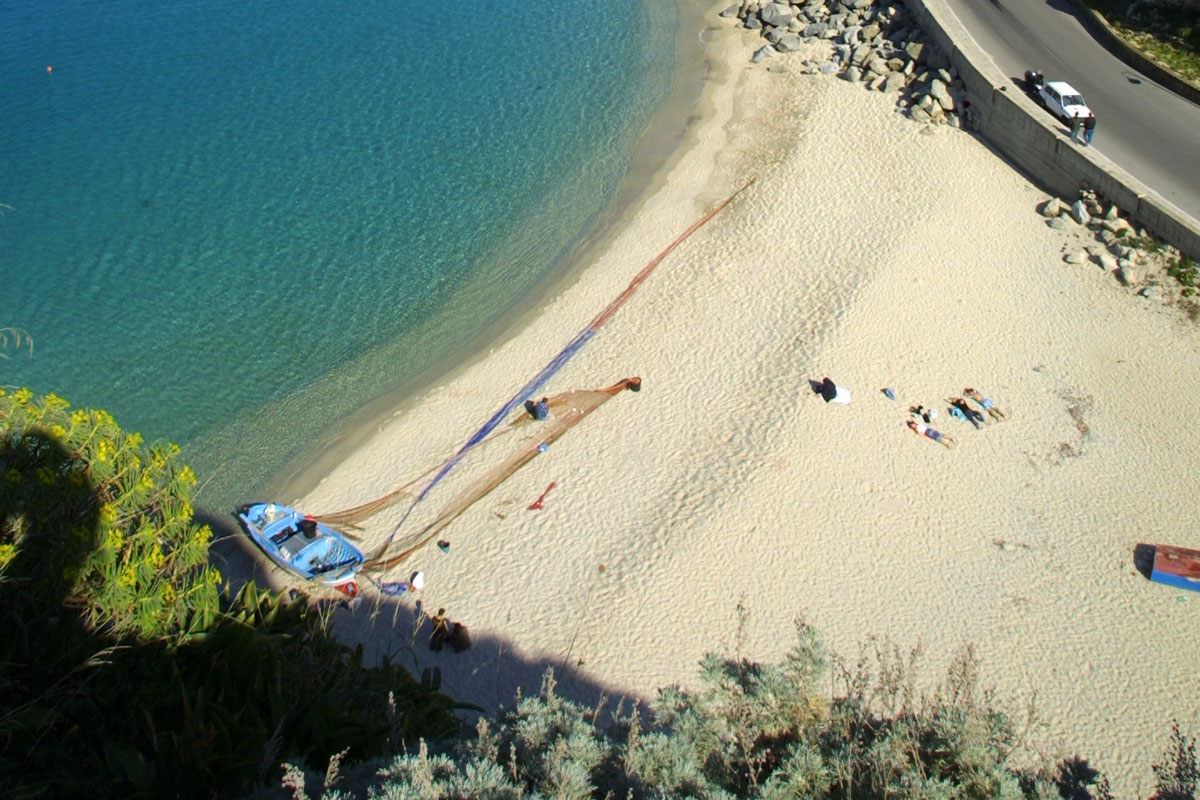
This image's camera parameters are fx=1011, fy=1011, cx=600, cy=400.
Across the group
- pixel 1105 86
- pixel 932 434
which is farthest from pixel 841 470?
pixel 1105 86

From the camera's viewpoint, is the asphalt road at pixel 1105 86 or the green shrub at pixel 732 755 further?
the asphalt road at pixel 1105 86

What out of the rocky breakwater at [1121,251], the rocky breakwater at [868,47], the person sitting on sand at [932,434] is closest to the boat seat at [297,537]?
the person sitting on sand at [932,434]

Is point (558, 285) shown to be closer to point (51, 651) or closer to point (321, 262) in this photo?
point (321, 262)

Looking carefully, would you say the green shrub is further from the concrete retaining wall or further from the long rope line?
the concrete retaining wall

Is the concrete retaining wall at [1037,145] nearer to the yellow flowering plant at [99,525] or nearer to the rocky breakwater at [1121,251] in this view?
the rocky breakwater at [1121,251]

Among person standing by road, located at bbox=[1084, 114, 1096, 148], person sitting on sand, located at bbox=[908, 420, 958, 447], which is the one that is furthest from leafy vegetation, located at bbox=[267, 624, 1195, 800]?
person standing by road, located at bbox=[1084, 114, 1096, 148]

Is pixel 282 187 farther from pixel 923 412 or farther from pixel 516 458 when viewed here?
pixel 923 412

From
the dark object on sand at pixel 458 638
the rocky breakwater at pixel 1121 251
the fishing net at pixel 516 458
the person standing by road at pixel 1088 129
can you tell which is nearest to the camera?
the dark object on sand at pixel 458 638

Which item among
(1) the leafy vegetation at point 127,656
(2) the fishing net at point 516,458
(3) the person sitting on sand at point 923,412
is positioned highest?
(3) the person sitting on sand at point 923,412

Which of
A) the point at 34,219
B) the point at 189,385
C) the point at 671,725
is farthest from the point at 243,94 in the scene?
the point at 671,725
